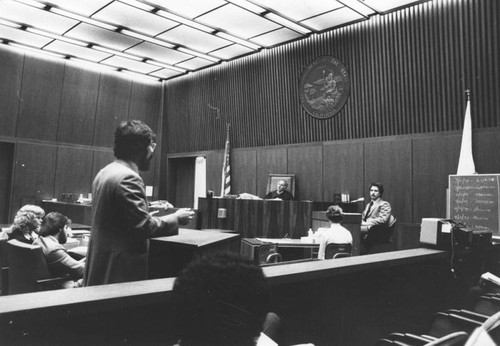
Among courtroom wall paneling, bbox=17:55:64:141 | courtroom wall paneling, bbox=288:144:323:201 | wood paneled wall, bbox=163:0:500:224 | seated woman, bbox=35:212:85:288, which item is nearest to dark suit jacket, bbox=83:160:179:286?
seated woman, bbox=35:212:85:288

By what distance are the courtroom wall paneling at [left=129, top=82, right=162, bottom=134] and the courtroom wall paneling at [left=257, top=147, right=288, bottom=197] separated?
4.05 meters

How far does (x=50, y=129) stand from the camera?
10.2 m

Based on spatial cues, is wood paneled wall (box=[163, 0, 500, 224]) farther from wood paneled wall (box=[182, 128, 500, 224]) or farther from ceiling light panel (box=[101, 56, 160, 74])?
ceiling light panel (box=[101, 56, 160, 74])

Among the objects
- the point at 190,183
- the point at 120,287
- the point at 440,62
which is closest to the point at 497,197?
the point at 440,62

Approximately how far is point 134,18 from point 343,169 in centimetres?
506

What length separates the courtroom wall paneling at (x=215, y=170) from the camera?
10.6 meters

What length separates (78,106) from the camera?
1062 centimetres

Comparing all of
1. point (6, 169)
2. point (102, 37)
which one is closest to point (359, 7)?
point (102, 37)

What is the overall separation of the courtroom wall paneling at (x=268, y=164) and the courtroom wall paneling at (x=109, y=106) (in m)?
4.45

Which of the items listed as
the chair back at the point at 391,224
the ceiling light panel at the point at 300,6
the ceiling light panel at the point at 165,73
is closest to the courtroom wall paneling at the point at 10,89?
the ceiling light panel at the point at 165,73

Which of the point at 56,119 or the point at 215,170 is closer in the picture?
the point at 56,119

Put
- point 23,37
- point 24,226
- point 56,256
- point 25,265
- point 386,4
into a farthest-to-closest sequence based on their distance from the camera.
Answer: point 23,37 → point 386,4 → point 24,226 → point 56,256 → point 25,265

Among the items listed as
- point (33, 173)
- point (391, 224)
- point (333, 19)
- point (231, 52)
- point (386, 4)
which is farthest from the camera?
point (33, 173)

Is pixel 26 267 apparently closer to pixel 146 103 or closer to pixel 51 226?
pixel 51 226
